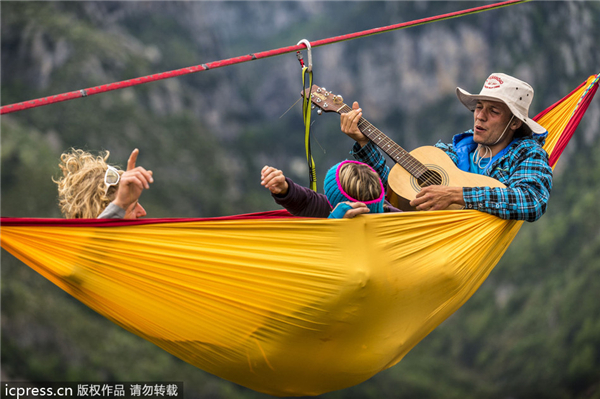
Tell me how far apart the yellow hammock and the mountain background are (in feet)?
26.6

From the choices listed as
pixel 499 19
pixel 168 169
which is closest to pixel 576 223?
pixel 499 19

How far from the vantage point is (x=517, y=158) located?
2289 millimetres

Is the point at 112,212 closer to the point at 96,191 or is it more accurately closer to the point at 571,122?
the point at 96,191

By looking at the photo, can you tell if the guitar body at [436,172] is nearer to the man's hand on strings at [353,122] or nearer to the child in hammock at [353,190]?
the man's hand on strings at [353,122]

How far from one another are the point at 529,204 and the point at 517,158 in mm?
250

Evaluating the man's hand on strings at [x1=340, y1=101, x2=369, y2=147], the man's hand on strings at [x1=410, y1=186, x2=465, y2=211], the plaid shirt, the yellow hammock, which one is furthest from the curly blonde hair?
the man's hand on strings at [x1=410, y1=186, x2=465, y2=211]

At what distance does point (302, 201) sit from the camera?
228 centimetres

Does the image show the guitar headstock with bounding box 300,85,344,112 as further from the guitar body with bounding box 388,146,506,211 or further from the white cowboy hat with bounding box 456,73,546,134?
the white cowboy hat with bounding box 456,73,546,134

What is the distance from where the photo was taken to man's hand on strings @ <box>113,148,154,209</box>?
1903 mm

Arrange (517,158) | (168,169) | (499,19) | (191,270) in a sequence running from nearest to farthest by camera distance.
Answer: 1. (191,270)
2. (517,158)
3. (168,169)
4. (499,19)

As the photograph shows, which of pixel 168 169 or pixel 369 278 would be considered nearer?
pixel 369 278

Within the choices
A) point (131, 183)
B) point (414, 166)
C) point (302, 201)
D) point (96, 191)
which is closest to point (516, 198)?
point (414, 166)

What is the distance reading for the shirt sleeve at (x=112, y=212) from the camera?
1.96 meters

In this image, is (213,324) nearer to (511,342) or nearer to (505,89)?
(505,89)
